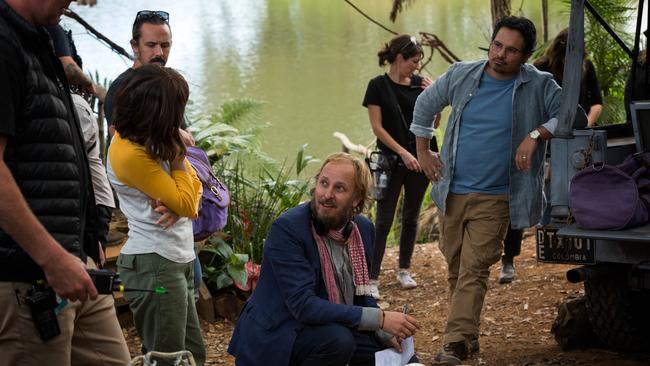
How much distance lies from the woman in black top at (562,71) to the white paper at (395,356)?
3148mm

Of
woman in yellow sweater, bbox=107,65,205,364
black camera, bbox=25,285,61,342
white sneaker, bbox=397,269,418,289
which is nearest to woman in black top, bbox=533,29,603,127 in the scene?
white sneaker, bbox=397,269,418,289

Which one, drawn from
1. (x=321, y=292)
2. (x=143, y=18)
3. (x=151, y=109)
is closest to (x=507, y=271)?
(x=143, y=18)

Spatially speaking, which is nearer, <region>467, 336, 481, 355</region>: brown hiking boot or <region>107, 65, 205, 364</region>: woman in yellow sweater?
<region>107, 65, 205, 364</region>: woman in yellow sweater

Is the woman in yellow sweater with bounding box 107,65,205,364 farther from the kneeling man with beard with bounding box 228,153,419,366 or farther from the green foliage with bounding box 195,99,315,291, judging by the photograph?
the green foliage with bounding box 195,99,315,291

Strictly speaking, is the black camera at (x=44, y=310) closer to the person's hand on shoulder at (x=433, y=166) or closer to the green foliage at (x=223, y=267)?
the person's hand on shoulder at (x=433, y=166)

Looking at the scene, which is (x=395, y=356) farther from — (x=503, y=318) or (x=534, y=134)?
(x=503, y=318)

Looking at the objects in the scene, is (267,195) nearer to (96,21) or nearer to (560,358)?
(560,358)

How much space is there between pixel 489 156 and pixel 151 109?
221cm

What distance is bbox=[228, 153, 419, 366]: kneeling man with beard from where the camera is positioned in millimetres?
4062

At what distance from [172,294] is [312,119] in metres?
13.3

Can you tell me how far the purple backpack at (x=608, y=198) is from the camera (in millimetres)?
4625

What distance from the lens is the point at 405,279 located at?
7.76 metres

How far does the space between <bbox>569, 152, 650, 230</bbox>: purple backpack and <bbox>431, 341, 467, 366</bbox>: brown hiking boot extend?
3.33 ft

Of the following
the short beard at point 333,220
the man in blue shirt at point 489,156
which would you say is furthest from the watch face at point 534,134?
the short beard at point 333,220
